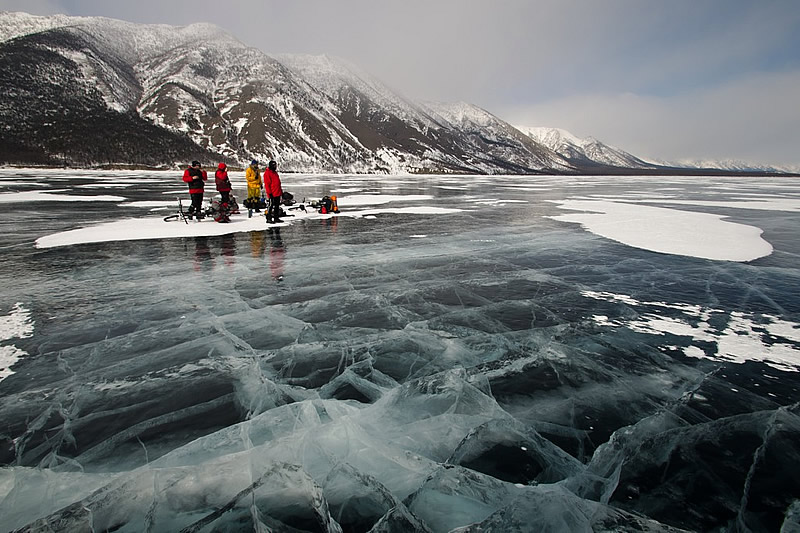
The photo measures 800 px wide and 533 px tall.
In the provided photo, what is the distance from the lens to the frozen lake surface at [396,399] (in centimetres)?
254

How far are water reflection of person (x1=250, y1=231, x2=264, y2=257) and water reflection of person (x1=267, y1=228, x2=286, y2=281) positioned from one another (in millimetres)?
256

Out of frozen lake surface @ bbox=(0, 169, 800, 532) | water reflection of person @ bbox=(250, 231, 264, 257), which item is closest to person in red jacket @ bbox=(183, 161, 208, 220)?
water reflection of person @ bbox=(250, 231, 264, 257)

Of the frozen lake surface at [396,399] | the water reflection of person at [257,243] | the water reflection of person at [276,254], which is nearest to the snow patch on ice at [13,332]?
the frozen lake surface at [396,399]

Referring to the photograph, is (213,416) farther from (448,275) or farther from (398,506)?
(448,275)

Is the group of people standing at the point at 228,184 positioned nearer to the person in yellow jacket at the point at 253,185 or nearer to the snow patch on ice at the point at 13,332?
the person in yellow jacket at the point at 253,185

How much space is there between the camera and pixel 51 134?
456 ft

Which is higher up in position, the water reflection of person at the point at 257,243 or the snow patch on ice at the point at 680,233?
the snow patch on ice at the point at 680,233

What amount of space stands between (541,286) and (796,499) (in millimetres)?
4755

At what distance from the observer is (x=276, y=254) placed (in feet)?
31.6

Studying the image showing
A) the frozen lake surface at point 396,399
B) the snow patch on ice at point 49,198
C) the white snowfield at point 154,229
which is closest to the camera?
the frozen lake surface at point 396,399

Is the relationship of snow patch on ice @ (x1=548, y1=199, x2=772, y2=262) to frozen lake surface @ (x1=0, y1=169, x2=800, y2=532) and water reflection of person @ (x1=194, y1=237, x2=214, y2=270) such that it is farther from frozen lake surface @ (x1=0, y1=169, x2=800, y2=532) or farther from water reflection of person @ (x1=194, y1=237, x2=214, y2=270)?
water reflection of person @ (x1=194, y1=237, x2=214, y2=270)

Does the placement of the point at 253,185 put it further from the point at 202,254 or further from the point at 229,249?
the point at 202,254

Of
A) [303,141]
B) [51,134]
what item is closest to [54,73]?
[51,134]

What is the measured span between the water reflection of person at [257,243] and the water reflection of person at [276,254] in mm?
256
